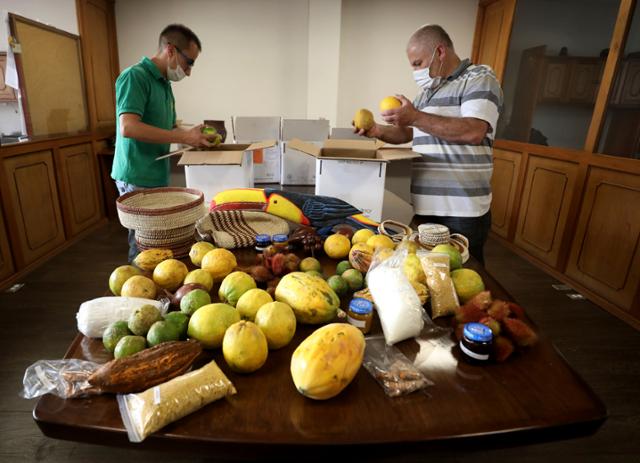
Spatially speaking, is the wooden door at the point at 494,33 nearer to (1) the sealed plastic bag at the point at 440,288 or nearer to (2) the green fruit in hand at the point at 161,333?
(1) the sealed plastic bag at the point at 440,288

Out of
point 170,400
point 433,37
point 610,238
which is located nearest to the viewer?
point 170,400

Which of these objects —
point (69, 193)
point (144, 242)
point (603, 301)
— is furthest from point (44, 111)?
point (603, 301)

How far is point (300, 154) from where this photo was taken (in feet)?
7.87

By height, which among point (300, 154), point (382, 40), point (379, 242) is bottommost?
point (379, 242)

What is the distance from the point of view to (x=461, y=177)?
5.32ft

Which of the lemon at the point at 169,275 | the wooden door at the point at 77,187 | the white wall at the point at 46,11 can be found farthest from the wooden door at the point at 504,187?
the white wall at the point at 46,11

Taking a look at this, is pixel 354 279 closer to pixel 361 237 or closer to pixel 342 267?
pixel 342 267

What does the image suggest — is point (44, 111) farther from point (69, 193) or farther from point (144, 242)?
point (144, 242)

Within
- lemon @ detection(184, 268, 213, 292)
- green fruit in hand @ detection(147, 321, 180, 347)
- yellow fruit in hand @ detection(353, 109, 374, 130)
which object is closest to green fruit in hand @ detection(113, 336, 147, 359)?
green fruit in hand @ detection(147, 321, 180, 347)

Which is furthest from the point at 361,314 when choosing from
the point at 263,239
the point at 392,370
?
the point at 263,239

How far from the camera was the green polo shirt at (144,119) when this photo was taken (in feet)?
5.85

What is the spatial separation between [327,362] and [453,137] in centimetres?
114

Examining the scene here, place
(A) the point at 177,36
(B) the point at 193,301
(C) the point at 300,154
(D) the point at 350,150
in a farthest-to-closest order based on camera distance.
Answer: (C) the point at 300,154 → (A) the point at 177,36 → (D) the point at 350,150 → (B) the point at 193,301

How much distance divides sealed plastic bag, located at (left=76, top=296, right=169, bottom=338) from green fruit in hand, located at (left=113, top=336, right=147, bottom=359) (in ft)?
0.28
